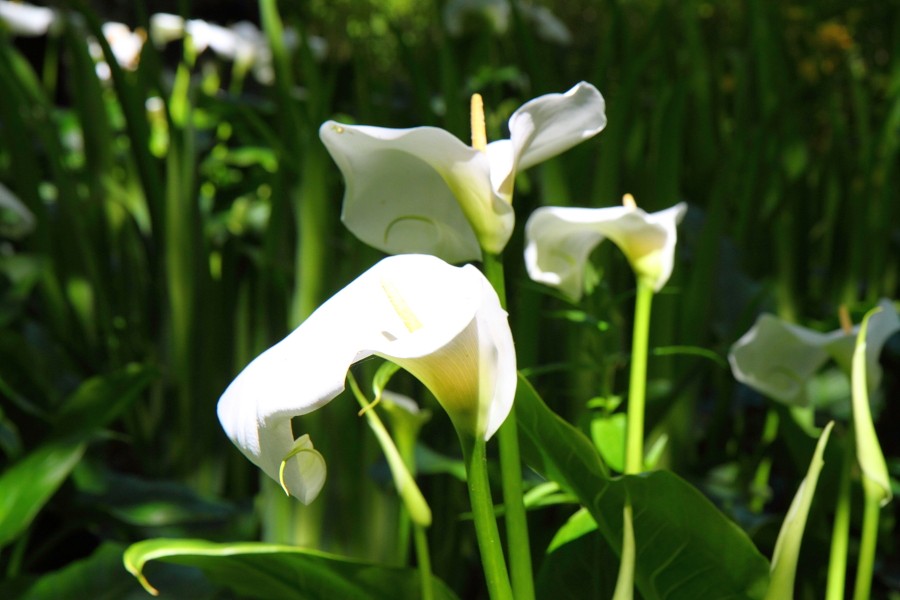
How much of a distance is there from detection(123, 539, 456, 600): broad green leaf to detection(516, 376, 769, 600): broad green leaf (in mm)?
91

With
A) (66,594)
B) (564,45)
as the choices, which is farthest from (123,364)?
(564,45)

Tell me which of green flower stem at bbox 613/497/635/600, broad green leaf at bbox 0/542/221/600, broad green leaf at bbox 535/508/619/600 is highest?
green flower stem at bbox 613/497/635/600

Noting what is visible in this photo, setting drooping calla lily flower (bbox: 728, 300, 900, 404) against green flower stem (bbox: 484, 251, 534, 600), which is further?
drooping calla lily flower (bbox: 728, 300, 900, 404)

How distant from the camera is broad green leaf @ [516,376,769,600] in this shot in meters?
0.41

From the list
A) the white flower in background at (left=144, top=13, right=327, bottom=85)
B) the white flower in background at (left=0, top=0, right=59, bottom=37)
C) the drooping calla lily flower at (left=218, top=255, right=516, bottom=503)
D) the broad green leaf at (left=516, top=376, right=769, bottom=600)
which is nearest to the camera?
the drooping calla lily flower at (left=218, top=255, right=516, bottom=503)

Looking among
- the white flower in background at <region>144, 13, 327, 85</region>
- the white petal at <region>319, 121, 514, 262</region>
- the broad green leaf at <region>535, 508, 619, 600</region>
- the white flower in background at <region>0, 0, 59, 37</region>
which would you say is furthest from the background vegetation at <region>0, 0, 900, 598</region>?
the white flower in background at <region>144, 13, 327, 85</region>

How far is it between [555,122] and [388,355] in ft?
0.50

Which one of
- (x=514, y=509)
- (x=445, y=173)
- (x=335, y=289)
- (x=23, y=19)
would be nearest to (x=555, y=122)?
(x=445, y=173)

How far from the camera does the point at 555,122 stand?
1.34ft

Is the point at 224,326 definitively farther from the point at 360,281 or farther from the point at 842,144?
the point at 842,144

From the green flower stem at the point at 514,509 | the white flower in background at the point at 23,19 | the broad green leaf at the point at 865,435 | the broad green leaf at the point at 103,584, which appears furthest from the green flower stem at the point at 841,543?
the white flower in background at the point at 23,19

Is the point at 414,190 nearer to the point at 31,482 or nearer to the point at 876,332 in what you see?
the point at 876,332

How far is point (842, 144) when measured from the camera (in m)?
1.17

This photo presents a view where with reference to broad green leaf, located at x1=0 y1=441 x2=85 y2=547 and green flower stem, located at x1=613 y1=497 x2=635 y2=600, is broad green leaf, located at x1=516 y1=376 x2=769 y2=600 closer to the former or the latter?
green flower stem, located at x1=613 y1=497 x2=635 y2=600
